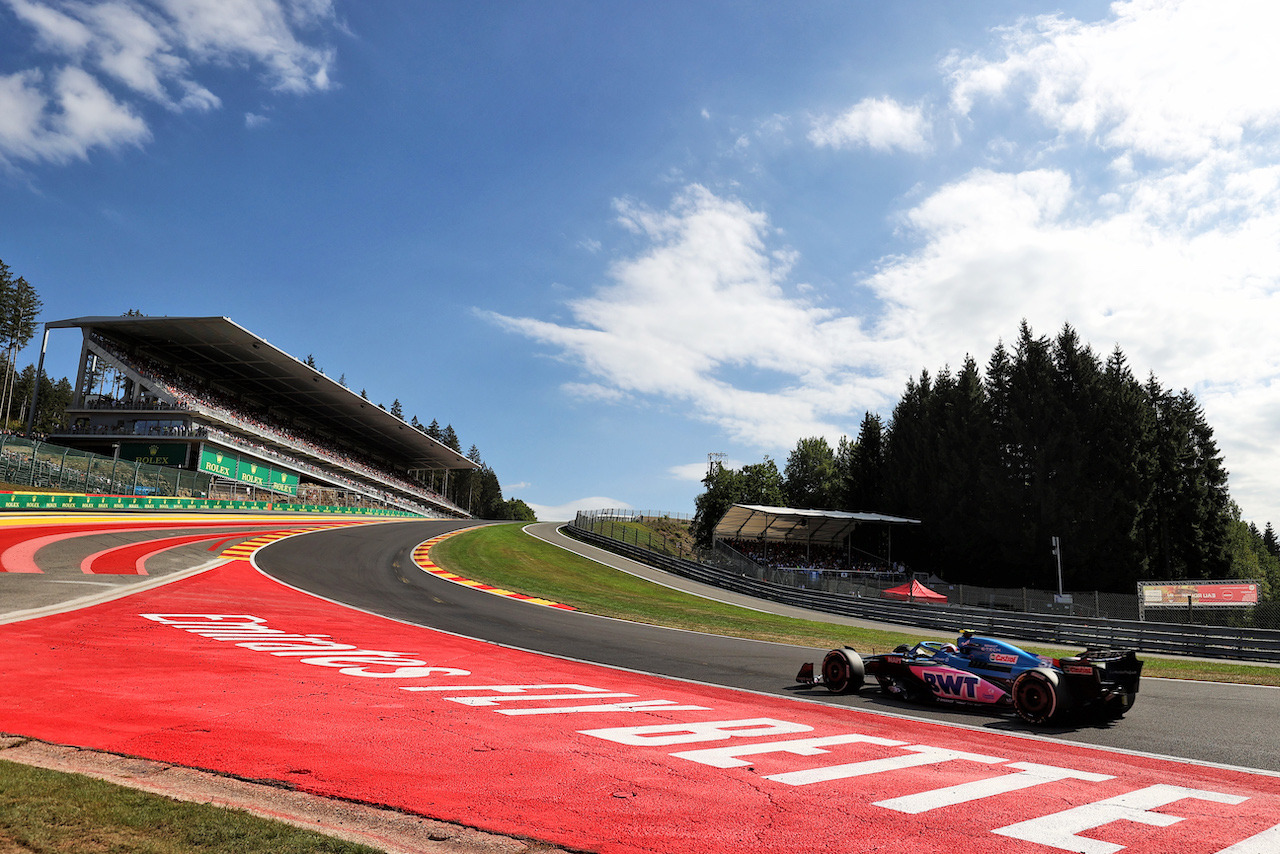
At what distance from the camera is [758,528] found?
48.0 metres

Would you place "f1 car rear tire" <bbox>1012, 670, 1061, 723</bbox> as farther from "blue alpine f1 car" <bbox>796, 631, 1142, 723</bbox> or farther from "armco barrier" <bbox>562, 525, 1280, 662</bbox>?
"armco barrier" <bbox>562, 525, 1280, 662</bbox>

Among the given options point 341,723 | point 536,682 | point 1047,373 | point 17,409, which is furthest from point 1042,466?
point 17,409

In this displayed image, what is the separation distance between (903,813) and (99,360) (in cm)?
7417

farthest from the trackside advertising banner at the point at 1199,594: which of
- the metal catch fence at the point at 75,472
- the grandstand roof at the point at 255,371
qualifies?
the grandstand roof at the point at 255,371

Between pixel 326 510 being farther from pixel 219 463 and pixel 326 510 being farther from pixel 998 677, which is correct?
pixel 998 677

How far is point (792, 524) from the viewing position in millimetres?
47469

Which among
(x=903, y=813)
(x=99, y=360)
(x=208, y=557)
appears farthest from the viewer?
(x=99, y=360)

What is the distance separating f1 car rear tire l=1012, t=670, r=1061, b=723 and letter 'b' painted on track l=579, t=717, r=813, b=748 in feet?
10.7

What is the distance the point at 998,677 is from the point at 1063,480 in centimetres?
3958

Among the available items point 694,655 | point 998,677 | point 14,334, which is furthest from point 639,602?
point 14,334

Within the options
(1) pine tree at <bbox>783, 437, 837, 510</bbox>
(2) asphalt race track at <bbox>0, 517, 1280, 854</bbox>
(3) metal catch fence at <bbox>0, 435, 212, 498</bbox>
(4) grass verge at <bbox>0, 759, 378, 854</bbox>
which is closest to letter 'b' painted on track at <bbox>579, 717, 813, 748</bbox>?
(2) asphalt race track at <bbox>0, 517, 1280, 854</bbox>

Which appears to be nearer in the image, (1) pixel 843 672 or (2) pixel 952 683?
(2) pixel 952 683

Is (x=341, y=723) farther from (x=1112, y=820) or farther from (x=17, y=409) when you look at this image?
(x=17, y=409)

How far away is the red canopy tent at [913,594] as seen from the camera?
29.0 m
